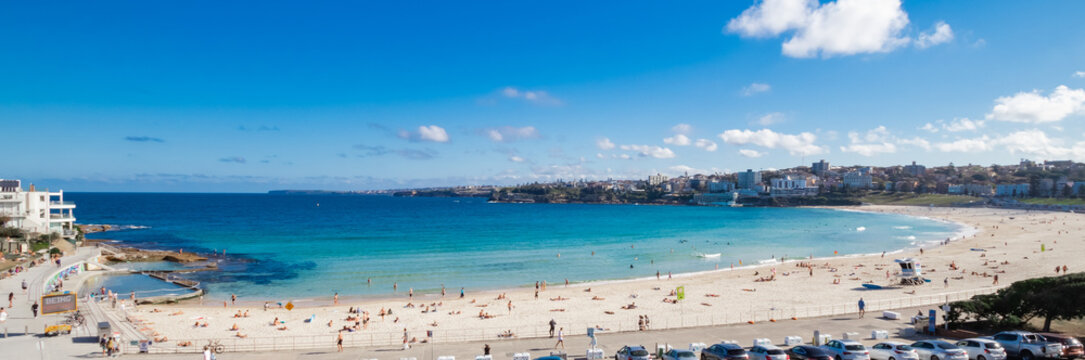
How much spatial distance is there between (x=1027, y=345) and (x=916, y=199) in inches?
7597

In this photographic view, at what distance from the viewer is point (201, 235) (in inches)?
3339

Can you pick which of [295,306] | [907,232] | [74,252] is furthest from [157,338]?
[907,232]

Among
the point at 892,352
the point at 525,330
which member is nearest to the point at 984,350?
the point at 892,352

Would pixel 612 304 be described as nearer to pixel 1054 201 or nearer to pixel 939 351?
pixel 939 351

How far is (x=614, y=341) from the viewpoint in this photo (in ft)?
66.5

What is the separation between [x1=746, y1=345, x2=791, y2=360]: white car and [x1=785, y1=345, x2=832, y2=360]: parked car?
32cm

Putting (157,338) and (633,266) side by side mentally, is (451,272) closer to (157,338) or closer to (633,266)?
(633,266)

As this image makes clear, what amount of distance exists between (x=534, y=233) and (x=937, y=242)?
173 feet

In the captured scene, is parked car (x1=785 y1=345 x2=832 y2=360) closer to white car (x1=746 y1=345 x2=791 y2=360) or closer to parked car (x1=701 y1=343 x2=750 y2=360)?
white car (x1=746 y1=345 x2=791 y2=360)

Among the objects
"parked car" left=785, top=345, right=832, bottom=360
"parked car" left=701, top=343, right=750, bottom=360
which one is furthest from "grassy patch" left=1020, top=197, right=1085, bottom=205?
"parked car" left=701, top=343, right=750, bottom=360

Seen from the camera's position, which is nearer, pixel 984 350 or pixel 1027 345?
pixel 984 350

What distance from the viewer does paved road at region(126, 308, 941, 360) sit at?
18875 mm

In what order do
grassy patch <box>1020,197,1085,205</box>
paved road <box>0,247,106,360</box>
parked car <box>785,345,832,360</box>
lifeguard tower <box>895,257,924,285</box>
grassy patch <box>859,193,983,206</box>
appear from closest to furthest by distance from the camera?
1. parked car <box>785,345,832,360</box>
2. paved road <box>0,247,106,360</box>
3. lifeguard tower <box>895,257,924,285</box>
4. grassy patch <box>1020,197,1085,205</box>
5. grassy patch <box>859,193,983,206</box>

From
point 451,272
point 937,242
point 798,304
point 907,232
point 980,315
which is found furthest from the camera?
point 907,232
